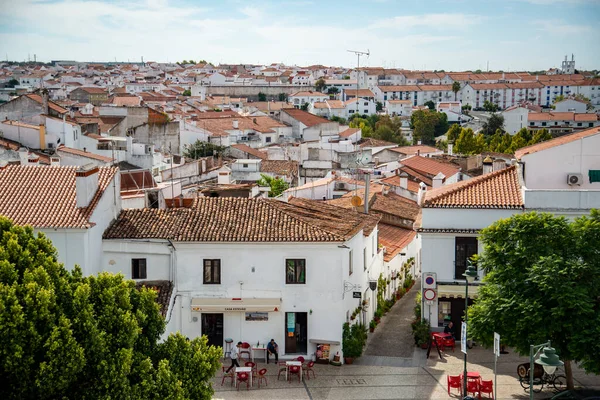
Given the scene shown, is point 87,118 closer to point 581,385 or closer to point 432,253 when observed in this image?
point 432,253

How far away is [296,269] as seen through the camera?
2867 centimetres

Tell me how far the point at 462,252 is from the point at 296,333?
20.6 ft

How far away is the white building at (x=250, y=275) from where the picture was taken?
93.6 ft

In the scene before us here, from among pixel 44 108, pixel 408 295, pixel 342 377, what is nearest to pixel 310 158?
pixel 44 108

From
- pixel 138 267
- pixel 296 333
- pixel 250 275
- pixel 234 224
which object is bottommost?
pixel 296 333

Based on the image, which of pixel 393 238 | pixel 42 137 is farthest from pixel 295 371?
pixel 42 137

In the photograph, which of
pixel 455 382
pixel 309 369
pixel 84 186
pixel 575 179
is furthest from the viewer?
pixel 575 179

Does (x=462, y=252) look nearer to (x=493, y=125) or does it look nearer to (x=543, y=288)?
(x=543, y=288)

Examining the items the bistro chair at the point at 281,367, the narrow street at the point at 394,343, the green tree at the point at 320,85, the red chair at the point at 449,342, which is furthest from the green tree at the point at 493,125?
the bistro chair at the point at 281,367

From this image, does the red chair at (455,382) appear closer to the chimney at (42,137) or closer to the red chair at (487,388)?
the red chair at (487,388)

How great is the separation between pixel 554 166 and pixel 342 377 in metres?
11.5

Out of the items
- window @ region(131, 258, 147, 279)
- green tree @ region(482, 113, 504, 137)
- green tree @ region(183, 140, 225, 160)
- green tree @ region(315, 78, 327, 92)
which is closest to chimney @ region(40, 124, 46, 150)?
green tree @ region(183, 140, 225, 160)

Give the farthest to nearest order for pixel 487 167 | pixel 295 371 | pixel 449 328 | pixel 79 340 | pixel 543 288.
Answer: pixel 487 167, pixel 449 328, pixel 295 371, pixel 543 288, pixel 79 340

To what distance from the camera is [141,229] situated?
29.4m
